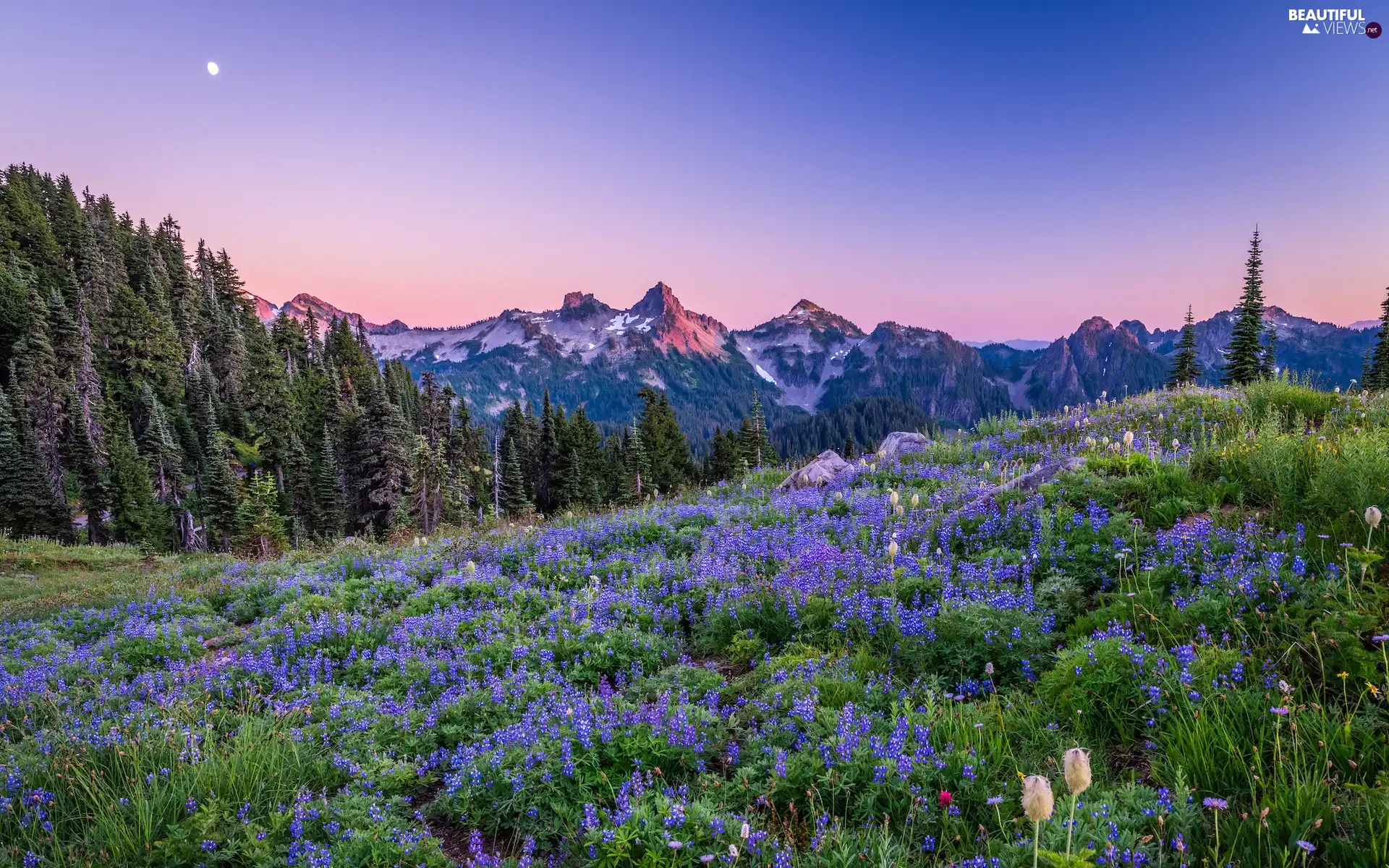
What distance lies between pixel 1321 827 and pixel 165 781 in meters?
7.13

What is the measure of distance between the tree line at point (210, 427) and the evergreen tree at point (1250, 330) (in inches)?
1419

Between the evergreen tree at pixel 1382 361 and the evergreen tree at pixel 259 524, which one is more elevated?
the evergreen tree at pixel 1382 361

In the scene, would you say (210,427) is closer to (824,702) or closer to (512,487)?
(512,487)

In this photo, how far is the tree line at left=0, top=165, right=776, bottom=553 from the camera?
49656mm

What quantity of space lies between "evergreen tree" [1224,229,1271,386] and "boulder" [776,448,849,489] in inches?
1496

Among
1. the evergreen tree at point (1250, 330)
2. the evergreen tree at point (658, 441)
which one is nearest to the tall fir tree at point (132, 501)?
the evergreen tree at point (658, 441)

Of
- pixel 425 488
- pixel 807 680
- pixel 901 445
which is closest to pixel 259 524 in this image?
pixel 425 488

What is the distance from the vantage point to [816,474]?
1506cm

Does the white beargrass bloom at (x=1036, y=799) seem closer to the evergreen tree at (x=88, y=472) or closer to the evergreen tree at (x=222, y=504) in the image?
the evergreen tree at (x=222, y=504)

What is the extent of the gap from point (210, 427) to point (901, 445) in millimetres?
72134

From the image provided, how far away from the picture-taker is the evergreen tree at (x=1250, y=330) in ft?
128

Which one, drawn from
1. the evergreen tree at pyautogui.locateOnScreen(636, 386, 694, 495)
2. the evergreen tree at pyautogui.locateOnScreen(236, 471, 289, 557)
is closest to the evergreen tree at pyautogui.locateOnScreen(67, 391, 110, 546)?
the evergreen tree at pyautogui.locateOnScreen(236, 471, 289, 557)

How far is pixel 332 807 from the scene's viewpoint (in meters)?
3.80

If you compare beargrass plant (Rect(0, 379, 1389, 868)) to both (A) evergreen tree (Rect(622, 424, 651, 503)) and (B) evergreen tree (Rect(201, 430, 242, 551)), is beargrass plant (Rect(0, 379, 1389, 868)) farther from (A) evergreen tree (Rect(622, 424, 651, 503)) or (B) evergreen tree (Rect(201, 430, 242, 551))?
(A) evergreen tree (Rect(622, 424, 651, 503))
